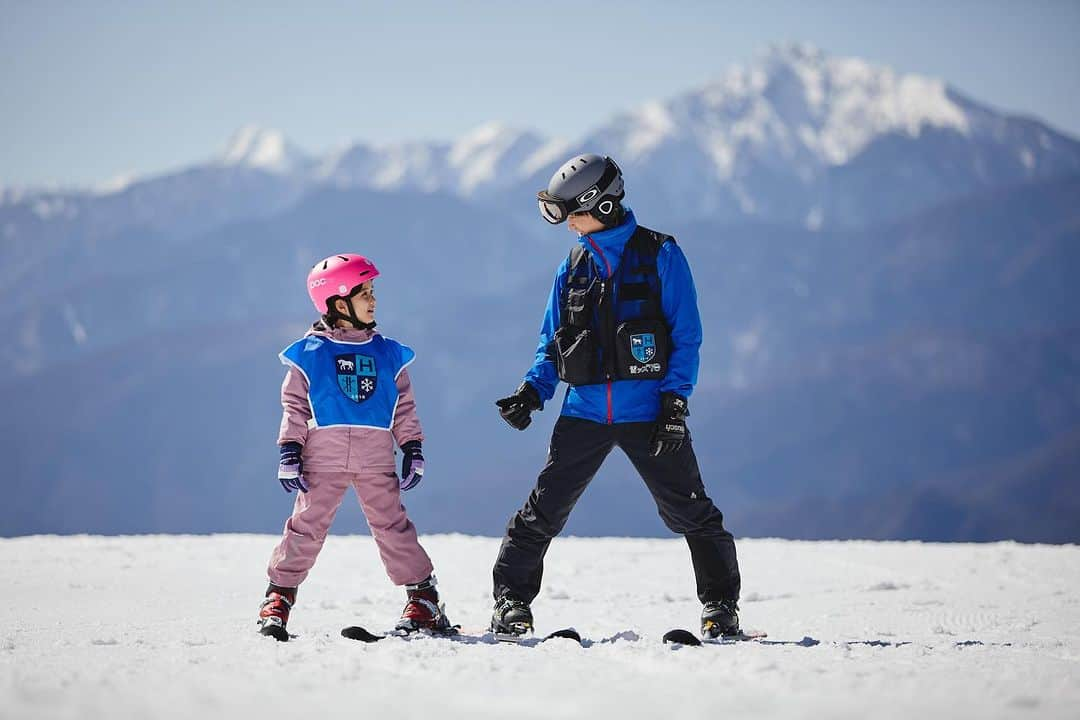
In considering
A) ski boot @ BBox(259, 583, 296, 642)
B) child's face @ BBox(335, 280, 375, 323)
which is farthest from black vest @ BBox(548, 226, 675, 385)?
ski boot @ BBox(259, 583, 296, 642)

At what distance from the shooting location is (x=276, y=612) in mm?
4066

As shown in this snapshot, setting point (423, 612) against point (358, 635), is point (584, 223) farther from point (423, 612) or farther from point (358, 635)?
point (358, 635)

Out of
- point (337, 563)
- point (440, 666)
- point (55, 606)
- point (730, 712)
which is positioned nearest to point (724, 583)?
point (440, 666)

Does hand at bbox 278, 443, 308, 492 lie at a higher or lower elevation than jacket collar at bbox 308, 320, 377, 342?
lower

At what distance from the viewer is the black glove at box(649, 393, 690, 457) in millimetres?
3980

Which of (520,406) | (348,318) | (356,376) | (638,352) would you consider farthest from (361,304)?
(638,352)

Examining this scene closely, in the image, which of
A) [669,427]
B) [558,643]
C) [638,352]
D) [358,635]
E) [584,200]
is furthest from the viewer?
[584,200]

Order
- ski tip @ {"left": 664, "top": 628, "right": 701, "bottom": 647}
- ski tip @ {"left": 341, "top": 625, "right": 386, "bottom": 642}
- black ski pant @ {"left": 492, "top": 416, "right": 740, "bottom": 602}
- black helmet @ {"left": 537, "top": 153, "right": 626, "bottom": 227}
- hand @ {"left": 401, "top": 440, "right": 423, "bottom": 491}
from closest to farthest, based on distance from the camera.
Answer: ski tip @ {"left": 664, "top": 628, "right": 701, "bottom": 647}
ski tip @ {"left": 341, "top": 625, "right": 386, "bottom": 642}
black ski pant @ {"left": 492, "top": 416, "right": 740, "bottom": 602}
hand @ {"left": 401, "top": 440, "right": 423, "bottom": 491}
black helmet @ {"left": 537, "top": 153, "right": 626, "bottom": 227}

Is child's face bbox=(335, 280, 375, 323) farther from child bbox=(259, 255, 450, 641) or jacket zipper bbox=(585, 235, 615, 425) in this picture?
jacket zipper bbox=(585, 235, 615, 425)

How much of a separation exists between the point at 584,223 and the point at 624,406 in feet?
2.61

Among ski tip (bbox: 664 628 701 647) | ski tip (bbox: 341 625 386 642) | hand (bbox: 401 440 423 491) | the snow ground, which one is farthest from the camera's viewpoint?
hand (bbox: 401 440 423 491)

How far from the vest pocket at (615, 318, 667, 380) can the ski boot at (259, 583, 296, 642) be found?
1.54 meters

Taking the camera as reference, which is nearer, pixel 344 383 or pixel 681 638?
pixel 681 638

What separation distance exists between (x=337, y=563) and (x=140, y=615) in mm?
2524
